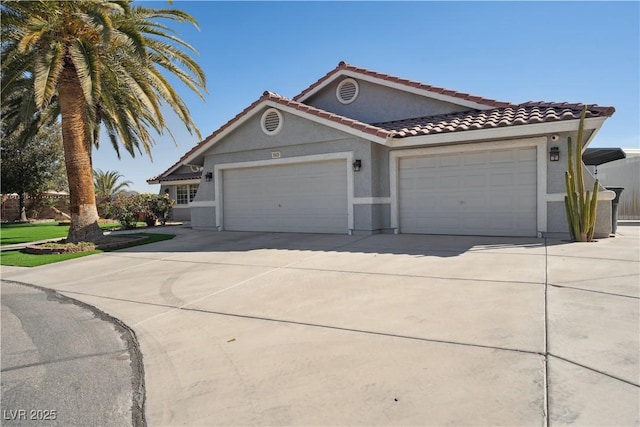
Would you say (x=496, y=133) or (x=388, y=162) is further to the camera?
(x=388, y=162)

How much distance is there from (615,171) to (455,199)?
14.1 metres

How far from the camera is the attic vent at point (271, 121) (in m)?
13.3

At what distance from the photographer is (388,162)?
12.2 m

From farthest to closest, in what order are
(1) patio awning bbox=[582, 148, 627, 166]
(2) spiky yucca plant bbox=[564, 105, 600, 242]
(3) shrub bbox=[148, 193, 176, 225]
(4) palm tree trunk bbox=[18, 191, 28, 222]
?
(4) palm tree trunk bbox=[18, 191, 28, 222], (3) shrub bbox=[148, 193, 176, 225], (1) patio awning bbox=[582, 148, 627, 166], (2) spiky yucca plant bbox=[564, 105, 600, 242]

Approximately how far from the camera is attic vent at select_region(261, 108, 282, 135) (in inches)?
523

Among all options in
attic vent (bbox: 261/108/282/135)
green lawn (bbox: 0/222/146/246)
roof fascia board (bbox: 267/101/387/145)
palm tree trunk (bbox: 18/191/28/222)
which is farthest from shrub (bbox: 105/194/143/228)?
palm tree trunk (bbox: 18/191/28/222)

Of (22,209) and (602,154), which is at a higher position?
(602,154)

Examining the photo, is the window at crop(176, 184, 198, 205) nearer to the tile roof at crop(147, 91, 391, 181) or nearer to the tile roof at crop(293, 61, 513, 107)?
the tile roof at crop(147, 91, 391, 181)

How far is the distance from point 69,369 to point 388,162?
33.0ft

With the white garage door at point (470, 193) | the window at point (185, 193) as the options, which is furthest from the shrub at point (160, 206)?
the white garage door at point (470, 193)

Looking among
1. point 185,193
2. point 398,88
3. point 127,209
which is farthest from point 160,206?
point 398,88

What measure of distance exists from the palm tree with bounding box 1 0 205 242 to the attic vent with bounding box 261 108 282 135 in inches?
93.9

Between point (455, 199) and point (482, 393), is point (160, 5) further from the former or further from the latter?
point (482, 393)

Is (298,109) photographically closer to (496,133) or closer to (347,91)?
(347,91)
